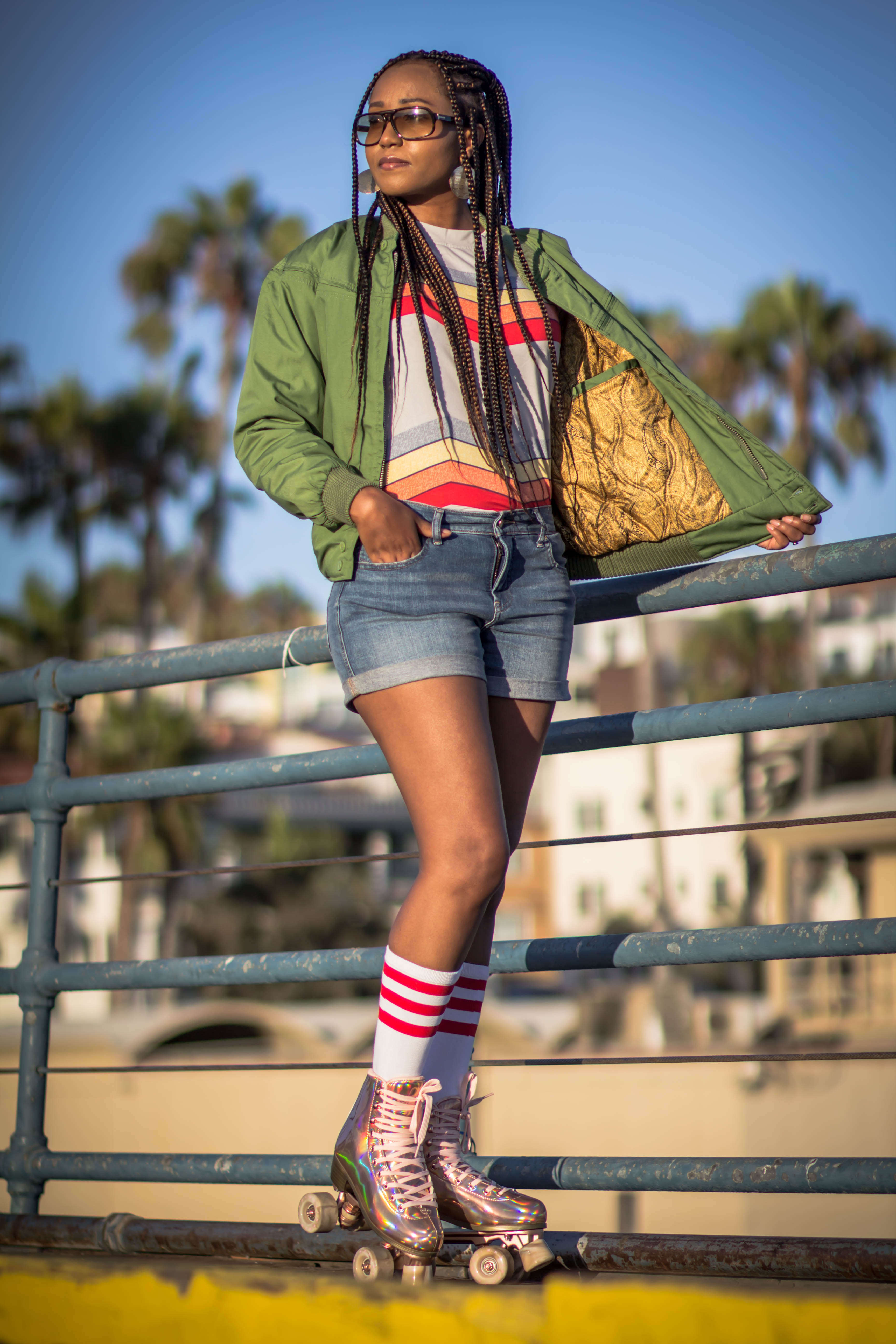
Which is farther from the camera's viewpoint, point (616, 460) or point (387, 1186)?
point (616, 460)

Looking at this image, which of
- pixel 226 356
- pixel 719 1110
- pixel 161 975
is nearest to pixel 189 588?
pixel 226 356

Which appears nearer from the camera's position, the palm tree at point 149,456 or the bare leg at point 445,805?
the bare leg at point 445,805

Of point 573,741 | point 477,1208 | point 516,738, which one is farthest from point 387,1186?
point 573,741

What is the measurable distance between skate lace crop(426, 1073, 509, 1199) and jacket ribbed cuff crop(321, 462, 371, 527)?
37.2 inches

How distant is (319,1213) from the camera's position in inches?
82.1

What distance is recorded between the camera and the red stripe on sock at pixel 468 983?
7.34 ft

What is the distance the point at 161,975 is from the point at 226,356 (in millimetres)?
36771

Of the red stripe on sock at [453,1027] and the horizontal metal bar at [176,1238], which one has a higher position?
the red stripe on sock at [453,1027]

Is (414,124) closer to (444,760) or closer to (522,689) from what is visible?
(522,689)

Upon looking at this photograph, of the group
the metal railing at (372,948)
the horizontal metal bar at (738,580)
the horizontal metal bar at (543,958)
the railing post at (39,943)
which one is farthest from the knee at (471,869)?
the railing post at (39,943)

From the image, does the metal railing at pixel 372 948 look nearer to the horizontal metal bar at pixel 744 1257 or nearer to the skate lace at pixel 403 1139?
the horizontal metal bar at pixel 744 1257

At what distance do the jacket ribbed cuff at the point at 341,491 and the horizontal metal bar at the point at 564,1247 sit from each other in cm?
116

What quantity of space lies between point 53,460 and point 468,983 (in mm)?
37394

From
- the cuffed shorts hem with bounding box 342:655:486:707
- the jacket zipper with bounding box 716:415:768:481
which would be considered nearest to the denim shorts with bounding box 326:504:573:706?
the cuffed shorts hem with bounding box 342:655:486:707
